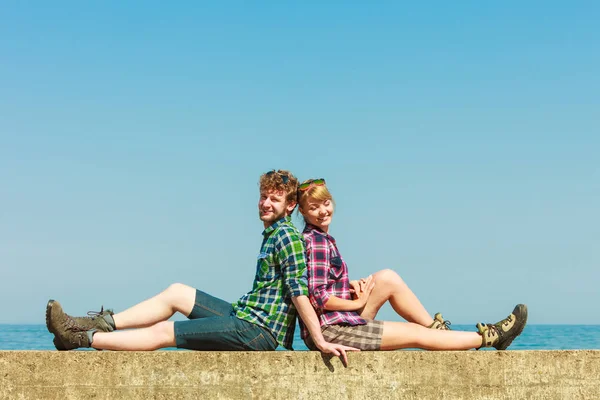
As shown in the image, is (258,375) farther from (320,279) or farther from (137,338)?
(137,338)

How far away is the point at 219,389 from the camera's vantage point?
505 cm

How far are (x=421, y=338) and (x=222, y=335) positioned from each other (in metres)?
1.43

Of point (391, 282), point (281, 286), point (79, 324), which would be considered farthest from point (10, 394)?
point (391, 282)

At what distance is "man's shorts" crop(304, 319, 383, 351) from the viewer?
16.9ft

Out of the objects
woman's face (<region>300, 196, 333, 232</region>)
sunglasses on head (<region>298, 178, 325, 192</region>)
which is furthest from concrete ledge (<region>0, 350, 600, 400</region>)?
sunglasses on head (<region>298, 178, 325, 192</region>)

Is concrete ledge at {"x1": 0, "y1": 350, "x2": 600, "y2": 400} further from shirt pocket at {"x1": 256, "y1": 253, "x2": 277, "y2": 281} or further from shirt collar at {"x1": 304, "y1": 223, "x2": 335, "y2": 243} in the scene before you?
shirt collar at {"x1": 304, "y1": 223, "x2": 335, "y2": 243}

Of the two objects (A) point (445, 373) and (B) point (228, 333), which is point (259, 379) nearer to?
(B) point (228, 333)

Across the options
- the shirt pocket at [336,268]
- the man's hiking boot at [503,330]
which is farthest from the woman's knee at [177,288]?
the man's hiking boot at [503,330]

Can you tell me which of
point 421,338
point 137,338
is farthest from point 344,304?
point 137,338

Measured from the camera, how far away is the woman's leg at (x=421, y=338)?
5.21 metres

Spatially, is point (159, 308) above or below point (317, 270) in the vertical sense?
below

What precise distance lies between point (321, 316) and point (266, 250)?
0.62 meters

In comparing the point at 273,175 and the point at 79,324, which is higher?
the point at 273,175

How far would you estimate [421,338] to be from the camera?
5.25m
